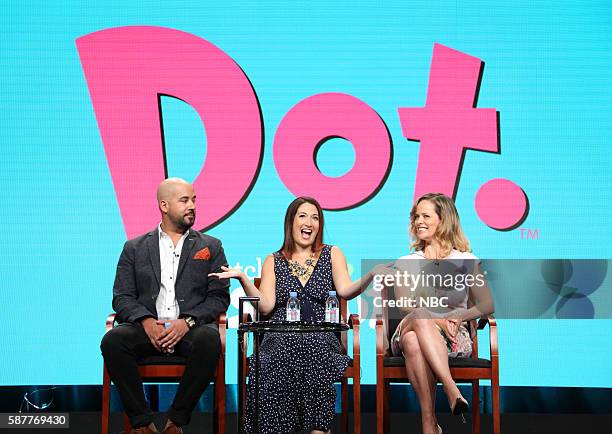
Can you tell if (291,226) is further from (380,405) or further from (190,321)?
(380,405)

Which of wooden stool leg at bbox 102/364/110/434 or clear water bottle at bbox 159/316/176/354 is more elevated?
clear water bottle at bbox 159/316/176/354

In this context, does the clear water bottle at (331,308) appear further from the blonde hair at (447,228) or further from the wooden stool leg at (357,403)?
the blonde hair at (447,228)

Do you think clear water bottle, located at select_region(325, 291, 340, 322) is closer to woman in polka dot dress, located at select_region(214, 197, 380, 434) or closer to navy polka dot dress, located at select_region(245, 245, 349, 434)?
woman in polka dot dress, located at select_region(214, 197, 380, 434)

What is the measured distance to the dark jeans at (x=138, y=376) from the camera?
423cm

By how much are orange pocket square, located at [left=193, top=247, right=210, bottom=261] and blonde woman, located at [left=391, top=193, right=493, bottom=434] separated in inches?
39.2

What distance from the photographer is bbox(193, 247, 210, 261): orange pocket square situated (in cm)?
461

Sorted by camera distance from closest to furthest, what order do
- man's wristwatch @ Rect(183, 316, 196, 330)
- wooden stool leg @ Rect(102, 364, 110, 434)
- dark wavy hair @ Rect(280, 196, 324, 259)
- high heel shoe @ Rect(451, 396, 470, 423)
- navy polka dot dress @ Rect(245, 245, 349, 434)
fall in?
high heel shoe @ Rect(451, 396, 470, 423), navy polka dot dress @ Rect(245, 245, 349, 434), wooden stool leg @ Rect(102, 364, 110, 434), man's wristwatch @ Rect(183, 316, 196, 330), dark wavy hair @ Rect(280, 196, 324, 259)

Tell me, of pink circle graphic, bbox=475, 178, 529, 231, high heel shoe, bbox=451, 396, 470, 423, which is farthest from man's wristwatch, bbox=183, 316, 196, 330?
pink circle graphic, bbox=475, 178, 529, 231

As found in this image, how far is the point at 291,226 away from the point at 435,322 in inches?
35.8

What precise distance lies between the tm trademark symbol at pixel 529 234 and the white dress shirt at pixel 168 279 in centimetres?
212

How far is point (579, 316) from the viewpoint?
18.0 feet

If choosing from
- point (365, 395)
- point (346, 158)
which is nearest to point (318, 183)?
point (346, 158)

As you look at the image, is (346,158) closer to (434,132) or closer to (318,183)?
(318,183)

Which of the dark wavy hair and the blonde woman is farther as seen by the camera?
the dark wavy hair
